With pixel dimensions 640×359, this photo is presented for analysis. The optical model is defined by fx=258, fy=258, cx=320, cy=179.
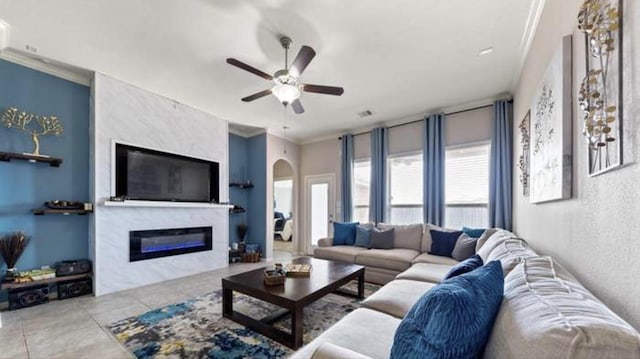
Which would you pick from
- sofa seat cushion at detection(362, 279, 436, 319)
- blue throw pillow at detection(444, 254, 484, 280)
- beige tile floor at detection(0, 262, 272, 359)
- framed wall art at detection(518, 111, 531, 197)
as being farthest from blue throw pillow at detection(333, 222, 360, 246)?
blue throw pillow at detection(444, 254, 484, 280)

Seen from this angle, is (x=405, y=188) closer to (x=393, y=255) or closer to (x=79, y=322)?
(x=393, y=255)

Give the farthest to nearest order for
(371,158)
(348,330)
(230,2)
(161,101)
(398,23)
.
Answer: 1. (371,158)
2. (161,101)
3. (398,23)
4. (230,2)
5. (348,330)

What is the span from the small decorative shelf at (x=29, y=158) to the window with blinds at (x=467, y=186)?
5.65m

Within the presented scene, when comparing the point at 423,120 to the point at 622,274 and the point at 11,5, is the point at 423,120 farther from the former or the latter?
the point at 11,5

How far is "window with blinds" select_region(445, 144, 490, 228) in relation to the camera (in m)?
4.23

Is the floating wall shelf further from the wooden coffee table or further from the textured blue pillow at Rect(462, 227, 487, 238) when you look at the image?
the textured blue pillow at Rect(462, 227, 487, 238)

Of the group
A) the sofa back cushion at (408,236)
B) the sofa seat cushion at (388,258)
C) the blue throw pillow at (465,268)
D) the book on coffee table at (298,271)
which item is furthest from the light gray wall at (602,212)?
the sofa back cushion at (408,236)

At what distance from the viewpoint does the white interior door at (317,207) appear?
6.09 meters

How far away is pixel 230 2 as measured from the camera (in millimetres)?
2156

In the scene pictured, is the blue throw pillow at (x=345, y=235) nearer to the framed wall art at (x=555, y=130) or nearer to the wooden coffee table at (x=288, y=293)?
the wooden coffee table at (x=288, y=293)

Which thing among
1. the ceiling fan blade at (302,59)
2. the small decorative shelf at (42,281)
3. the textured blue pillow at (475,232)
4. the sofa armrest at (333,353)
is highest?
the ceiling fan blade at (302,59)

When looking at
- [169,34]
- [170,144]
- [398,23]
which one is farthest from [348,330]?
[170,144]

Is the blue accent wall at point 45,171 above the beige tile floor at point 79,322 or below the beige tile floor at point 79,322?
above

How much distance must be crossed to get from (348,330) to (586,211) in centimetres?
135
